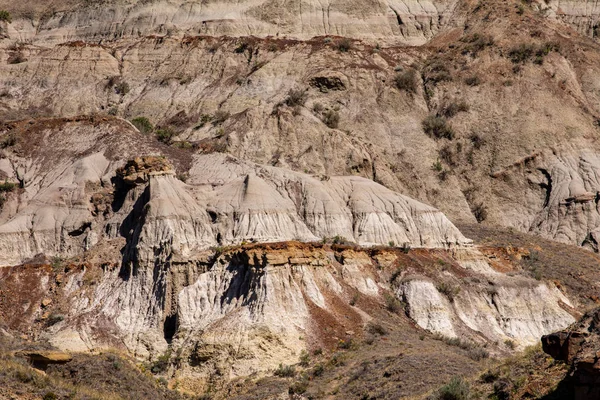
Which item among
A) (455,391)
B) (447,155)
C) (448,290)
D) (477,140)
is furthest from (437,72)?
(455,391)

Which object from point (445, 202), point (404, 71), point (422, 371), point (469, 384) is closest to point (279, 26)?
point (404, 71)

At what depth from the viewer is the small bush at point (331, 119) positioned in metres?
74.1

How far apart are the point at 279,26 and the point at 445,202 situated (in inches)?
1067

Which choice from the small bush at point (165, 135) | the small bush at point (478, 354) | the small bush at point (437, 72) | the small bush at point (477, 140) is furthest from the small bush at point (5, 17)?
the small bush at point (478, 354)

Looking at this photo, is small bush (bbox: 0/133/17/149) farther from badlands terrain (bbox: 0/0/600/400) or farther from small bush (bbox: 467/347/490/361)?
small bush (bbox: 467/347/490/361)

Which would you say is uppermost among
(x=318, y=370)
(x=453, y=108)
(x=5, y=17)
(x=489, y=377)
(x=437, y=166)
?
(x=489, y=377)

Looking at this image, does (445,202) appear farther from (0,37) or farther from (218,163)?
(0,37)

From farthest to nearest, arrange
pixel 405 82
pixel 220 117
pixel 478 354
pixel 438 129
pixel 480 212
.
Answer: pixel 405 82, pixel 438 129, pixel 220 117, pixel 480 212, pixel 478 354

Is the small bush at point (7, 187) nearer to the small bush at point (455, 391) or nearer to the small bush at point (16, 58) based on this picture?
the small bush at point (16, 58)

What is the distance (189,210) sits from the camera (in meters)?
52.1

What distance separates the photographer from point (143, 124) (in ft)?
243

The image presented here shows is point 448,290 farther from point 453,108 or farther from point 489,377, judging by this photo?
point 453,108

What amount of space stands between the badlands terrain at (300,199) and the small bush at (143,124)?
39cm

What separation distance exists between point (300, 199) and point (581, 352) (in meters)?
32.5
